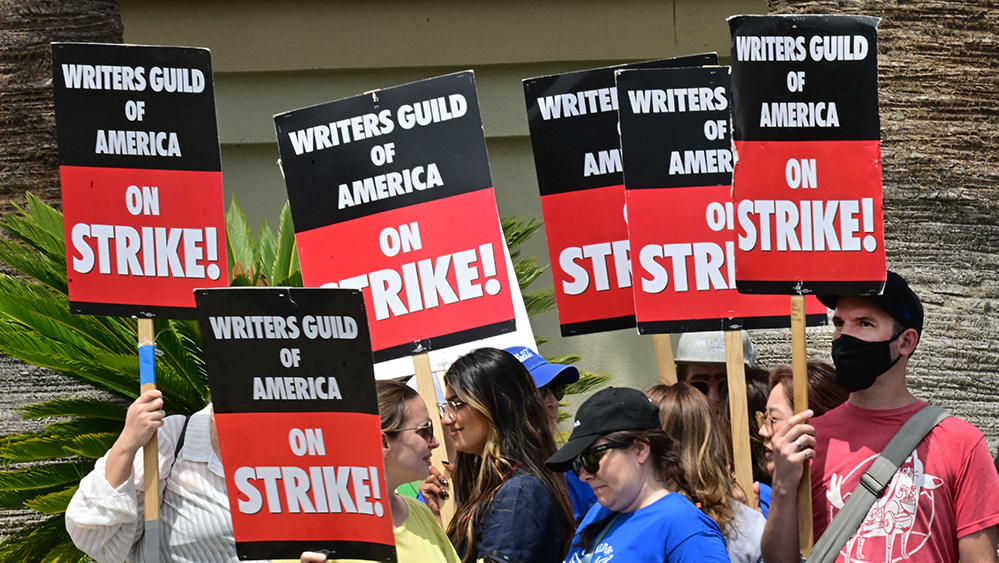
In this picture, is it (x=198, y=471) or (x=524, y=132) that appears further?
(x=524, y=132)

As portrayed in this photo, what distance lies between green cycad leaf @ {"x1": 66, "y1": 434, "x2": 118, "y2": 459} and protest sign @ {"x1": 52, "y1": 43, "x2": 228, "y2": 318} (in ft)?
6.73

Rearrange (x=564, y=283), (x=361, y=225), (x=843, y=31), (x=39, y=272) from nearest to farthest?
1. (x=843, y=31)
2. (x=361, y=225)
3. (x=564, y=283)
4. (x=39, y=272)

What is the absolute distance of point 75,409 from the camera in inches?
213

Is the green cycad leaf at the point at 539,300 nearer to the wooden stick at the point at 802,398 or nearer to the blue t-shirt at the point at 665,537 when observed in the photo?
the wooden stick at the point at 802,398

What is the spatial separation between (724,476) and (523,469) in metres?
0.62

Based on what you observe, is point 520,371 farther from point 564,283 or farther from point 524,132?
point 524,132

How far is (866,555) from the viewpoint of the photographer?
2881 mm

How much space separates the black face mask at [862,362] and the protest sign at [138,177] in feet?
6.33

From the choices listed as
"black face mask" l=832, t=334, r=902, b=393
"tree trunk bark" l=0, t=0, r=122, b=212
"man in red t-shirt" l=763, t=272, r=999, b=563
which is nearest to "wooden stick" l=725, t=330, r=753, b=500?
"man in red t-shirt" l=763, t=272, r=999, b=563

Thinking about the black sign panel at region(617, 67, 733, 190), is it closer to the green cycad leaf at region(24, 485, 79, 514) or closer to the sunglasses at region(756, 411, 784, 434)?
the sunglasses at region(756, 411, 784, 434)

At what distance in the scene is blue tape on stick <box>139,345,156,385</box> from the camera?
3262 mm

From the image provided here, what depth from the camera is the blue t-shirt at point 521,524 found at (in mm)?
3176

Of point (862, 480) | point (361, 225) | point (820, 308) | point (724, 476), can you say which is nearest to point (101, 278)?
point (361, 225)

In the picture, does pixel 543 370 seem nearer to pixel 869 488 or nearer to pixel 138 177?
pixel 869 488
